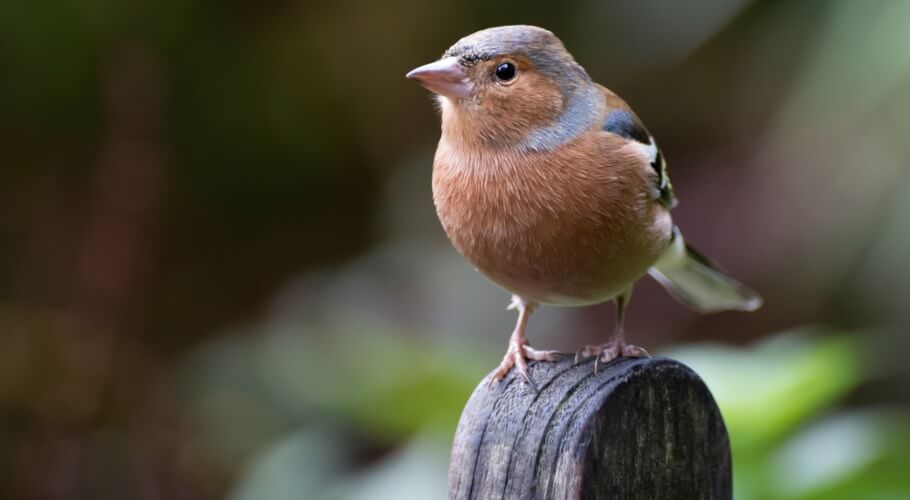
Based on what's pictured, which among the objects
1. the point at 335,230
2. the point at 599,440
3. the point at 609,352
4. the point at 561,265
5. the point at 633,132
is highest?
the point at 335,230

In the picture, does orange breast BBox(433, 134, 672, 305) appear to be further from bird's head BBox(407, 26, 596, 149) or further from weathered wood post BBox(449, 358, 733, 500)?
weathered wood post BBox(449, 358, 733, 500)

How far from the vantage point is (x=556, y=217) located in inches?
106

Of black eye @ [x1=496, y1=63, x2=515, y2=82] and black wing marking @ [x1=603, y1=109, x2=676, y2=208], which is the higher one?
black eye @ [x1=496, y1=63, x2=515, y2=82]

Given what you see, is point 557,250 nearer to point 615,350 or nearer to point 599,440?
point 615,350

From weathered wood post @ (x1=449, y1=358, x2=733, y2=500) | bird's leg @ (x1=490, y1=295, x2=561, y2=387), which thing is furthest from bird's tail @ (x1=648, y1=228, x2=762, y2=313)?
weathered wood post @ (x1=449, y1=358, x2=733, y2=500)

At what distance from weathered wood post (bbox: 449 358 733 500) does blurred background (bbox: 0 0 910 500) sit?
1.30 metres

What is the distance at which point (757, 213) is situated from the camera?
5.48 metres

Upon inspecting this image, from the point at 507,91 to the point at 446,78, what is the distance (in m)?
0.18

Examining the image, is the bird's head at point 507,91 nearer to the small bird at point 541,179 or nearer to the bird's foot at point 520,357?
the small bird at point 541,179

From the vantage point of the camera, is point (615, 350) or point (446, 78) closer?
point (615, 350)

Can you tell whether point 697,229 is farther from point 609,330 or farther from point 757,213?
point 609,330

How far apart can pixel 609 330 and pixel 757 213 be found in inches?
39.2

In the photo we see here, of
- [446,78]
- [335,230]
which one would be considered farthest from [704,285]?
[335,230]

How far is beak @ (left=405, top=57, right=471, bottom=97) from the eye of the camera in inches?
112
